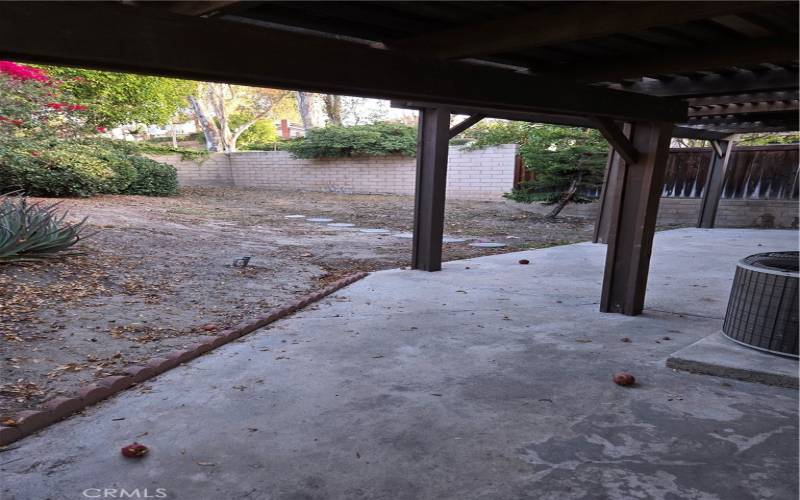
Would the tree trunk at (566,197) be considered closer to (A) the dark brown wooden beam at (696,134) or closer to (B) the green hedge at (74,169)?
(A) the dark brown wooden beam at (696,134)

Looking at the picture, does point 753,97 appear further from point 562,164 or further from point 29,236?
point 29,236

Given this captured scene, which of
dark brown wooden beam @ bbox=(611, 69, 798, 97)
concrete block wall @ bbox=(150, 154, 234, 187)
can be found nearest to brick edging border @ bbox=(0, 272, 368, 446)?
dark brown wooden beam @ bbox=(611, 69, 798, 97)

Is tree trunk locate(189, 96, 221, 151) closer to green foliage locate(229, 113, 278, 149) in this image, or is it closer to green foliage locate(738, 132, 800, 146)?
green foliage locate(229, 113, 278, 149)

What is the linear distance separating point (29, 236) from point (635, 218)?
5910mm

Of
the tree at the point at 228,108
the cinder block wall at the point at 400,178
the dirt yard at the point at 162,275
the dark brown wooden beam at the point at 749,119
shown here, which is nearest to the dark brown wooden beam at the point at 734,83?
the dark brown wooden beam at the point at 749,119

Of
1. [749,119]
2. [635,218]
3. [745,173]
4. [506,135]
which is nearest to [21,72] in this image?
[635,218]

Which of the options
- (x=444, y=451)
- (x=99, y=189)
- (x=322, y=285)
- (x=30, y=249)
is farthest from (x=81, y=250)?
(x=99, y=189)

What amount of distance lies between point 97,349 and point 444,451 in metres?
2.76

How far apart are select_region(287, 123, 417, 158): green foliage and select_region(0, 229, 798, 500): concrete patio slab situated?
583 inches

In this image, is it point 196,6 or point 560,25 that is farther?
point 560,25

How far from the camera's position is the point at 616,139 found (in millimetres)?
4613

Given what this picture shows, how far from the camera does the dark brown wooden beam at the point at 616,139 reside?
4.51m

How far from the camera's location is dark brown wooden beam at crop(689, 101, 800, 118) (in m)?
7.29

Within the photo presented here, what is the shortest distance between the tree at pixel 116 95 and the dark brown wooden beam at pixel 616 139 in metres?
11.8
